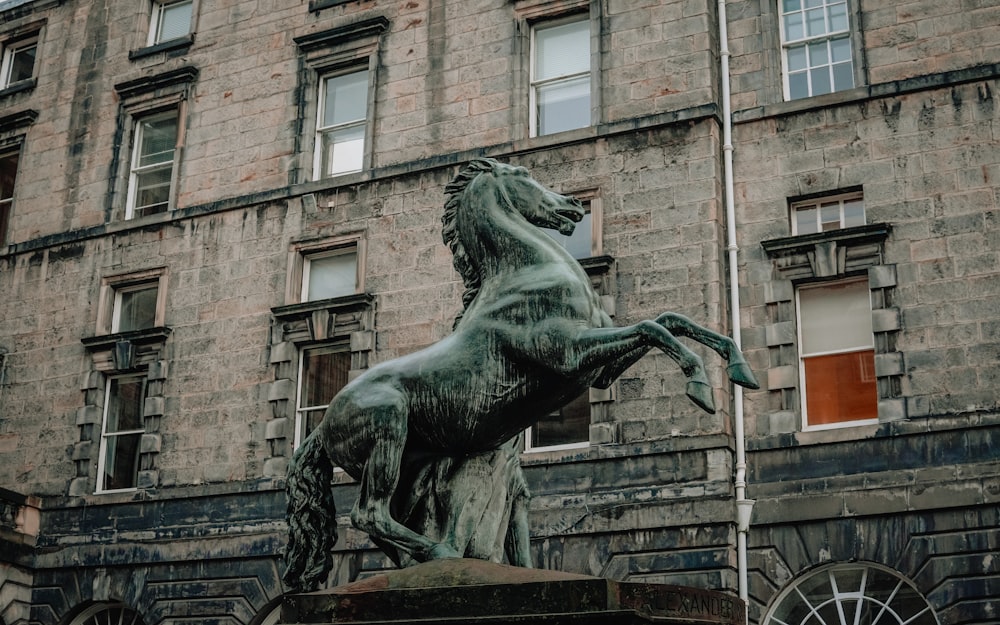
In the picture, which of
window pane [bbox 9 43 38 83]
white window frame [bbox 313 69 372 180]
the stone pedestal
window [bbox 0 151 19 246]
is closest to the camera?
the stone pedestal

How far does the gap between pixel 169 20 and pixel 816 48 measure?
14.5 m

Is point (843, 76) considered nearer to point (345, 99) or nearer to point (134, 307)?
point (345, 99)

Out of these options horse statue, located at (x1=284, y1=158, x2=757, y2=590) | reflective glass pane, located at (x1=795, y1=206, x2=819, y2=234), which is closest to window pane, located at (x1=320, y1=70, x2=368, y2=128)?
reflective glass pane, located at (x1=795, y1=206, x2=819, y2=234)

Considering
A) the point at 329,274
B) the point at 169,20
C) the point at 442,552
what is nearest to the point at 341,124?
the point at 329,274

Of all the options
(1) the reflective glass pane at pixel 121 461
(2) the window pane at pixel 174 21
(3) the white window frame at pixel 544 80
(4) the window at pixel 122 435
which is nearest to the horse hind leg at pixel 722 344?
(3) the white window frame at pixel 544 80

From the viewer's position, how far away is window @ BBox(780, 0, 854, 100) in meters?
21.2

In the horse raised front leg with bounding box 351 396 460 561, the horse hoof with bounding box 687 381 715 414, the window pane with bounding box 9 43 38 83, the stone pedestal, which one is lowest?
the stone pedestal

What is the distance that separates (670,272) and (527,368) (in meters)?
13.9

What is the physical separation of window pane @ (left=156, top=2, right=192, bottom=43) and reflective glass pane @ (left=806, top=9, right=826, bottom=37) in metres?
13.5

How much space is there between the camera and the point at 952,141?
769 inches

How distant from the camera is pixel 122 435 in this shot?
2498 centimetres

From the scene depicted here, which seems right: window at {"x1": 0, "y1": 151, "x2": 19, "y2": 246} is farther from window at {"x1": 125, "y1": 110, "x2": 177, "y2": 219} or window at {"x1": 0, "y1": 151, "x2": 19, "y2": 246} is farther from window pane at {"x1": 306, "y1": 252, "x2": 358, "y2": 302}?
window pane at {"x1": 306, "y1": 252, "x2": 358, "y2": 302}

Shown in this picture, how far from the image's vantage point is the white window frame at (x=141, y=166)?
26.4m

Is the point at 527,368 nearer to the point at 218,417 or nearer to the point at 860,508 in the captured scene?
the point at 860,508
